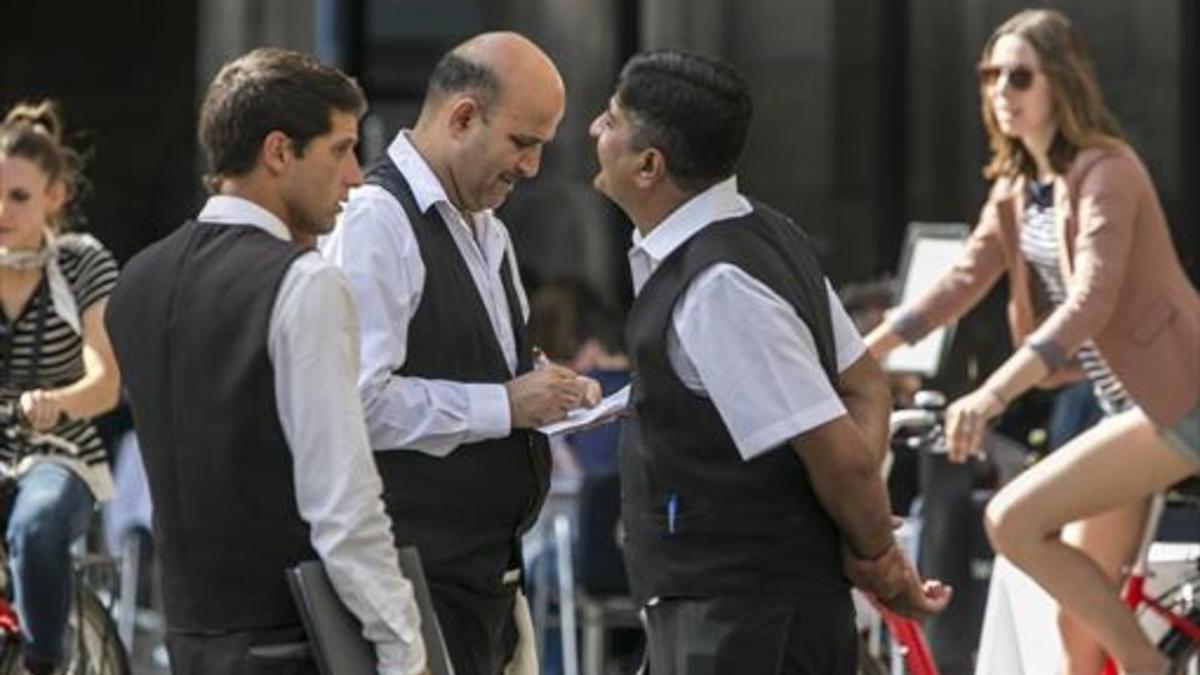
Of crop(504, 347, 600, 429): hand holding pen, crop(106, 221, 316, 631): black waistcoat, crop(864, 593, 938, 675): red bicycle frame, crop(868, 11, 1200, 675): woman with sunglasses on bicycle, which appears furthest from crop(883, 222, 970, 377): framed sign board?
crop(106, 221, 316, 631): black waistcoat

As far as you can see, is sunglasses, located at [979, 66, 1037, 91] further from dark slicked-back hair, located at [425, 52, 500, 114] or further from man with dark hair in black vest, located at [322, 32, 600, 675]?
dark slicked-back hair, located at [425, 52, 500, 114]

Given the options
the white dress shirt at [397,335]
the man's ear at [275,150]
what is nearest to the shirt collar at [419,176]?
the white dress shirt at [397,335]

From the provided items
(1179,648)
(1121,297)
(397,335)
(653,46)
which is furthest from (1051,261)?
(653,46)

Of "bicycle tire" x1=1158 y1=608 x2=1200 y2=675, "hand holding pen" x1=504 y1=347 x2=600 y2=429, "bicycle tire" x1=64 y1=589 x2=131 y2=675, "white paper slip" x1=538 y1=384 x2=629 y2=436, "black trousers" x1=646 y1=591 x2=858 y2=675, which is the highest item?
"hand holding pen" x1=504 y1=347 x2=600 y2=429

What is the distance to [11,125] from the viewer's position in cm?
879

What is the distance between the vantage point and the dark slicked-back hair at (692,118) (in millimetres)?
5871

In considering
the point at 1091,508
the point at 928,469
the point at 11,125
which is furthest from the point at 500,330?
the point at 928,469

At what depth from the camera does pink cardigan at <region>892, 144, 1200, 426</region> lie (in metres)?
7.95

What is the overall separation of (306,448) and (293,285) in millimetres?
250

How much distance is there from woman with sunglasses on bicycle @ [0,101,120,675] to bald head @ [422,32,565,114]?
2.19 m

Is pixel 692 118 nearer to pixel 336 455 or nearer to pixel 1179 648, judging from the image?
pixel 336 455

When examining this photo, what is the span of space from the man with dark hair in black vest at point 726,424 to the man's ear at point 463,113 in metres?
0.41

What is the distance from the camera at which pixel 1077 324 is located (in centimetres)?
794

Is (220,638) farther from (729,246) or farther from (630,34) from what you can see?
Result: (630,34)
